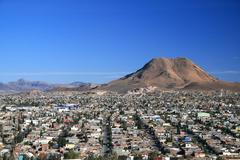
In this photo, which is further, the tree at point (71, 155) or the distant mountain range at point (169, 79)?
the distant mountain range at point (169, 79)

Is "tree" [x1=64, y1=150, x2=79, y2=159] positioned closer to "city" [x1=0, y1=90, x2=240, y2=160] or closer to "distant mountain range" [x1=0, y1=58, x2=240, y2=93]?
"city" [x1=0, y1=90, x2=240, y2=160]

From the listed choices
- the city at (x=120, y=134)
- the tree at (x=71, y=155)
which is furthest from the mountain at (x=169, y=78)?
the tree at (x=71, y=155)

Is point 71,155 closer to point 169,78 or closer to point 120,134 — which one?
point 120,134

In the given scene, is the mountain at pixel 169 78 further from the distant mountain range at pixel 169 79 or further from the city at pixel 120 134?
the city at pixel 120 134

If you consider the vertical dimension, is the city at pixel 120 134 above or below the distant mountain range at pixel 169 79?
below

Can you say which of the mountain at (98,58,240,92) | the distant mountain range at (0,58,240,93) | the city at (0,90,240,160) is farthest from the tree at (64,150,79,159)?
the mountain at (98,58,240,92)

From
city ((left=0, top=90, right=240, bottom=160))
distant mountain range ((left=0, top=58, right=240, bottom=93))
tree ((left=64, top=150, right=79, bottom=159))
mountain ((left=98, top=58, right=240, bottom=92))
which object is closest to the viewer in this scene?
tree ((left=64, top=150, right=79, bottom=159))

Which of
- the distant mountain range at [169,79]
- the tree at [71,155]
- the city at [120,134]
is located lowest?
the tree at [71,155]

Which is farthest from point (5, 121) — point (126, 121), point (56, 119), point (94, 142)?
point (94, 142)

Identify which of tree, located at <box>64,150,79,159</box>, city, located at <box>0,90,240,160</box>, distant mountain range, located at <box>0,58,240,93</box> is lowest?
tree, located at <box>64,150,79,159</box>
